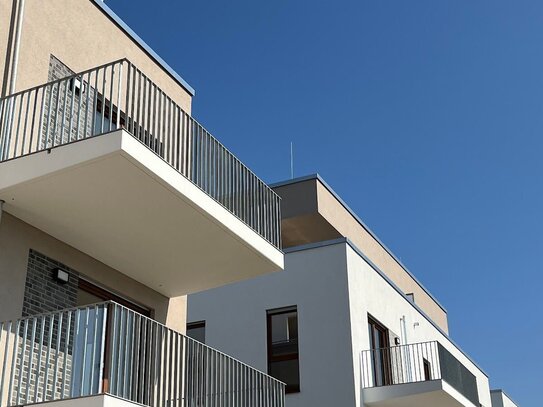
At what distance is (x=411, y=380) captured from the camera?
20.4 meters

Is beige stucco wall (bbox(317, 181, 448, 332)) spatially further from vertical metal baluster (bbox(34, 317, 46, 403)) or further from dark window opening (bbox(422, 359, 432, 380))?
vertical metal baluster (bbox(34, 317, 46, 403))

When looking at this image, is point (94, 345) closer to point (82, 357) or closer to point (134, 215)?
point (82, 357)

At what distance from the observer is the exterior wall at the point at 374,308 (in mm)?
18903

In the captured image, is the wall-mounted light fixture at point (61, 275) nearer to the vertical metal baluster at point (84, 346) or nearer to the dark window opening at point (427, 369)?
the vertical metal baluster at point (84, 346)

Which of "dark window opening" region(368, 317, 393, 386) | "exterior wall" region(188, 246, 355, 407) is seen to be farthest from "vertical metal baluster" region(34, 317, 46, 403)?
"dark window opening" region(368, 317, 393, 386)

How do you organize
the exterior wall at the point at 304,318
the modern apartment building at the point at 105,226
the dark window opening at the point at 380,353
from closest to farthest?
the modern apartment building at the point at 105,226, the exterior wall at the point at 304,318, the dark window opening at the point at 380,353

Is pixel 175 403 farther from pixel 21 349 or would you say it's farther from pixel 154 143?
pixel 154 143

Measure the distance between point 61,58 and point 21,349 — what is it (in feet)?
12.9

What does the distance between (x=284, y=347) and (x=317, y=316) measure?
0.97 meters

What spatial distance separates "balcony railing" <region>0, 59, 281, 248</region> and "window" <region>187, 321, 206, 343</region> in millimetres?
6829

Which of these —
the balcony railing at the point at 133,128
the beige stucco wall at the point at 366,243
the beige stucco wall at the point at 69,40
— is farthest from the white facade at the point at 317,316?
the beige stucco wall at the point at 69,40

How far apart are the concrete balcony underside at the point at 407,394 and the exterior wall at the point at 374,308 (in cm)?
40

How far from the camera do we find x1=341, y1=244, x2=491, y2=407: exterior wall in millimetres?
18903

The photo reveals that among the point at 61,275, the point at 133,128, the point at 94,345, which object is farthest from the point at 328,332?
the point at 94,345
